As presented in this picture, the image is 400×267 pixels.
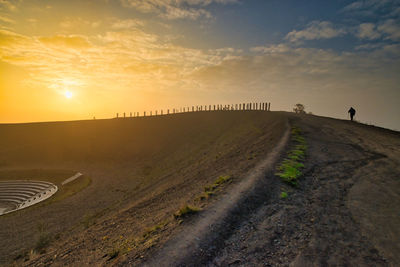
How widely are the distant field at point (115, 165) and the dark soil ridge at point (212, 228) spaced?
1.15m

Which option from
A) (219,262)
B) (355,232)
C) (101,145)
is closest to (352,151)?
(355,232)

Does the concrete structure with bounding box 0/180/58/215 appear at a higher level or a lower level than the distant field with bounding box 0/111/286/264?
lower

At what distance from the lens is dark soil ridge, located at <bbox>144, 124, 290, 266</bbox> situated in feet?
21.5

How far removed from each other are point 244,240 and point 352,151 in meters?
15.4

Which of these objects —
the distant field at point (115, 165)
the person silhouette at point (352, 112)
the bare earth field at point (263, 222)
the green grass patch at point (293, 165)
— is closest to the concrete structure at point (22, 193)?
the distant field at point (115, 165)

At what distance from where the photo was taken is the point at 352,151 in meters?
17.3

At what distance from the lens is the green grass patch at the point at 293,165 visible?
12070 millimetres

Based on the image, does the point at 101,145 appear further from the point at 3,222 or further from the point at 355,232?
the point at 355,232

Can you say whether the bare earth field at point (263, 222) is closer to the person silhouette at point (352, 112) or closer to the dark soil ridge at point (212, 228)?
the dark soil ridge at point (212, 228)

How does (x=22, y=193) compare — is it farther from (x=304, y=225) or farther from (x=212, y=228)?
(x=304, y=225)

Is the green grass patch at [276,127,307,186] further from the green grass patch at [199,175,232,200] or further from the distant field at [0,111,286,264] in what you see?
the green grass patch at [199,175,232,200]

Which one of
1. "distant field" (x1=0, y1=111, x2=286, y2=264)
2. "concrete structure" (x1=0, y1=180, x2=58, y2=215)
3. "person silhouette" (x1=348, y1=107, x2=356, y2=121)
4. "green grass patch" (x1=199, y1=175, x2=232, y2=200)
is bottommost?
"concrete structure" (x1=0, y1=180, x2=58, y2=215)

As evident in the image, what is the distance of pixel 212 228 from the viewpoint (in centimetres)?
794

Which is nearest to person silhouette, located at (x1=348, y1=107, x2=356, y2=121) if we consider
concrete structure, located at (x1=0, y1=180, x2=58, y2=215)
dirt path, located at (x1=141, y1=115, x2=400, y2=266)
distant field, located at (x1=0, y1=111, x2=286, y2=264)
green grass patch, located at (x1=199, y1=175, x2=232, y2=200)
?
distant field, located at (x1=0, y1=111, x2=286, y2=264)
